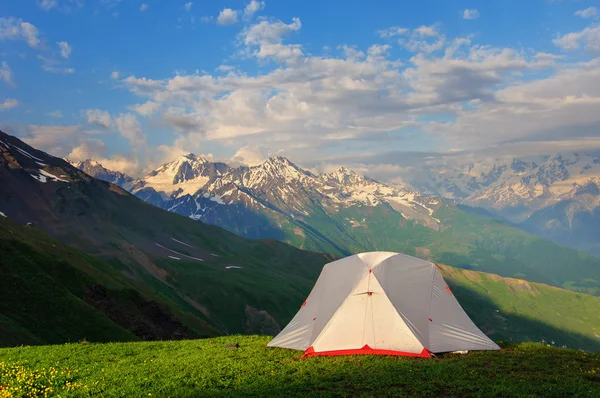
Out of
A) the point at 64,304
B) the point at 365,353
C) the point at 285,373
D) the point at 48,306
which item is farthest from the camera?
the point at 64,304

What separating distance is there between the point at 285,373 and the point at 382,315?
8.68m

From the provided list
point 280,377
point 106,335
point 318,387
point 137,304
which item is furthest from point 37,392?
point 137,304

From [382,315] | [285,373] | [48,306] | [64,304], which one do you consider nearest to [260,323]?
[64,304]

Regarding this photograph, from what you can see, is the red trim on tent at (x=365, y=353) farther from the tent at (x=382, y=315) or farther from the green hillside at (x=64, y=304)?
the green hillside at (x=64, y=304)

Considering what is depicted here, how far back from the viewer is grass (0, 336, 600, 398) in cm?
1953

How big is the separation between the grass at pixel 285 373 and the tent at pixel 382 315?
144 centimetres

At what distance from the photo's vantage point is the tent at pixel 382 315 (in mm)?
28547

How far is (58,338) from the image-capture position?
43281mm

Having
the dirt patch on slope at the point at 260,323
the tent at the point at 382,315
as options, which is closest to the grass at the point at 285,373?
the tent at the point at 382,315

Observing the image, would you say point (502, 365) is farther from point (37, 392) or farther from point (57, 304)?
point (57, 304)

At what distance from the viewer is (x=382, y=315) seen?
96.6ft

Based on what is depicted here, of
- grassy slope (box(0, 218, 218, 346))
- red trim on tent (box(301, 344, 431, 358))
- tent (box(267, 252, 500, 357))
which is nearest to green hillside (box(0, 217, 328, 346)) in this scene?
grassy slope (box(0, 218, 218, 346))

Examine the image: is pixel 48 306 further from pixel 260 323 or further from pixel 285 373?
pixel 260 323

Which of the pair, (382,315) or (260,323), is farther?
(260,323)
